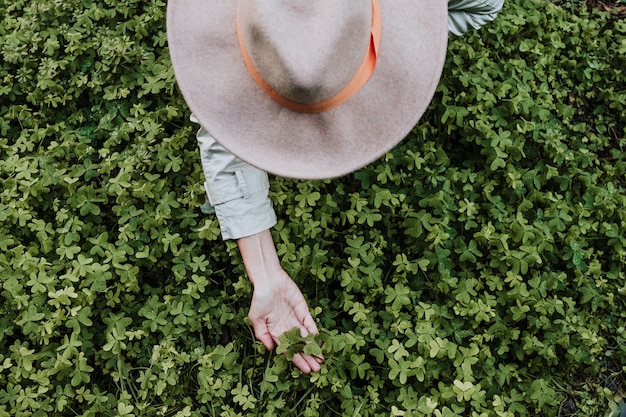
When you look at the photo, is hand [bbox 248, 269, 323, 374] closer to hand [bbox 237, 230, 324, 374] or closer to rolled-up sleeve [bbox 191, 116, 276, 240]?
Answer: hand [bbox 237, 230, 324, 374]

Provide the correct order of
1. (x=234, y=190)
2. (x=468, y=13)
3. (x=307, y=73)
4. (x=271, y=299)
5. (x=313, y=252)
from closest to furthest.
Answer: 1. (x=307, y=73)
2. (x=234, y=190)
3. (x=271, y=299)
4. (x=468, y=13)
5. (x=313, y=252)

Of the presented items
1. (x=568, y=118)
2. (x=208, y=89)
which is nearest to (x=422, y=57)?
(x=208, y=89)

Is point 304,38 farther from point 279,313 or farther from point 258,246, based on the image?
point 279,313

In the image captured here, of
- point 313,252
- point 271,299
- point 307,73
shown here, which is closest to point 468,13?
point 313,252

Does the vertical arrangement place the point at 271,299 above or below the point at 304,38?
below

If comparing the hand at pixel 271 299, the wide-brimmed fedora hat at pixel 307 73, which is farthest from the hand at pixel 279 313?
the wide-brimmed fedora hat at pixel 307 73

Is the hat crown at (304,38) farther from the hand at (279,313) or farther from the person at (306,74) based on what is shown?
the hand at (279,313)

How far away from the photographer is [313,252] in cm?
314

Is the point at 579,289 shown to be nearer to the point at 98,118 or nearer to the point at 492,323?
the point at 492,323

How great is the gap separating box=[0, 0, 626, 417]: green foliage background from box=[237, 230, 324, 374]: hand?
98 millimetres

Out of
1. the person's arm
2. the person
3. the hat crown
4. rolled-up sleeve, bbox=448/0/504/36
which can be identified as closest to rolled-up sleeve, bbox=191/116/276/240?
the person's arm

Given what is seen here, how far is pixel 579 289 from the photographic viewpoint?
3.30m

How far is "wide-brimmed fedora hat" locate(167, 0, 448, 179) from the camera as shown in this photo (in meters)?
1.84

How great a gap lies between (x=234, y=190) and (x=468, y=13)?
1.45m
